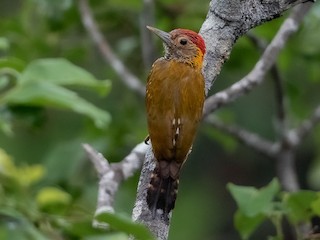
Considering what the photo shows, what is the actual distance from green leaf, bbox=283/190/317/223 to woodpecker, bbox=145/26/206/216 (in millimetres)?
394

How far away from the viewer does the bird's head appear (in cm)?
378

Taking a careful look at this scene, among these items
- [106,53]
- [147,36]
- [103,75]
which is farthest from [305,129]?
[103,75]

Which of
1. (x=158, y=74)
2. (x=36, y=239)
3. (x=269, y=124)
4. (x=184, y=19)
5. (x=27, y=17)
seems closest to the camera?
(x=36, y=239)

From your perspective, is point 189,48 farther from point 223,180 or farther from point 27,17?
point 223,180

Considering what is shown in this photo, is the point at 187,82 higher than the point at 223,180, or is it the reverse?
the point at 223,180

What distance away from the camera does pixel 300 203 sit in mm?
3596

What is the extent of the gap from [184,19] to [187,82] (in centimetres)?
180

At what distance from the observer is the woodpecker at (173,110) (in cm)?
348

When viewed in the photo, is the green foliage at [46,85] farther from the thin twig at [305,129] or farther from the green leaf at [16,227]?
the thin twig at [305,129]

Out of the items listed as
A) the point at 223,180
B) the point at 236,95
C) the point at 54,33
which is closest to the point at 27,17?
the point at 54,33

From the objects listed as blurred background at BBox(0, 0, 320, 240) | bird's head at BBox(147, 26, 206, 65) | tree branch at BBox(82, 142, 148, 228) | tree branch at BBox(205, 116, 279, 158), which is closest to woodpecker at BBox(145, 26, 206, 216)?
bird's head at BBox(147, 26, 206, 65)

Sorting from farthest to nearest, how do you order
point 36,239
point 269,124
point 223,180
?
point 223,180 → point 269,124 → point 36,239

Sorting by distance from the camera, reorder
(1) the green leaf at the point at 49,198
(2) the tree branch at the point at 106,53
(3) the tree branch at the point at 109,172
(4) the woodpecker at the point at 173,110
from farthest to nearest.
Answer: (2) the tree branch at the point at 106,53, (4) the woodpecker at the point at 173,110, (3) the tree branch at the point at 109,172, (1) the green leaf at the point at 49,198

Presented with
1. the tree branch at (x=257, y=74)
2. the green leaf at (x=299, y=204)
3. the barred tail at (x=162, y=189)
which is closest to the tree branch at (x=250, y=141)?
the tree branch at (x=257, y=74)
